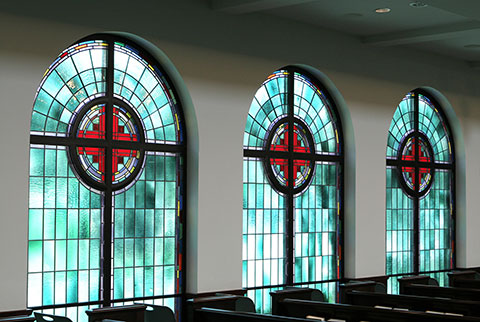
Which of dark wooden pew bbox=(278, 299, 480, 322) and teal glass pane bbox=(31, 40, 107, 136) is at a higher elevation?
teal glass pane bbox=(31, 40, 107, 136)

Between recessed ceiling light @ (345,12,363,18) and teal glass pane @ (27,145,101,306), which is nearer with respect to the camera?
teal glass pane @ (27,145,101,306)

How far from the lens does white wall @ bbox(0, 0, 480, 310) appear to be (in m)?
5.39

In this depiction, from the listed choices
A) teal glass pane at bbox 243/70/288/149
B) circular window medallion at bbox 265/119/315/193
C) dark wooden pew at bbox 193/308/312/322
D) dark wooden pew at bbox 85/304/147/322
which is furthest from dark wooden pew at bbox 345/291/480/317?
dark wooden pew at bbox 85/304/147/322

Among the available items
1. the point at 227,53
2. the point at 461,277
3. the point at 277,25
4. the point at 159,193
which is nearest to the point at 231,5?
the point at 227,53

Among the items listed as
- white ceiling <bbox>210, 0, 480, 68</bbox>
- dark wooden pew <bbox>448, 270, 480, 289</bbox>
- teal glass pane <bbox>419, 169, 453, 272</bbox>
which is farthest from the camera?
teal glass pane <bbox>419, 169, 453, 272</bbox>

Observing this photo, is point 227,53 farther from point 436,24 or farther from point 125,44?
point 436,24

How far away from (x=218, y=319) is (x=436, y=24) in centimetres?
398

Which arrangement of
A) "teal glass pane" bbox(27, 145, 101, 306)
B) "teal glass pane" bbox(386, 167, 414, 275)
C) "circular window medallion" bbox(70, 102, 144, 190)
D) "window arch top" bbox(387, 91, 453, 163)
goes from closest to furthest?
"teal glass pane" bbox(27, 145, 101, 306) → "circular window medallion" bbox(70, 102, 144, 190) → "teal glass pane" bbox(386, 167, 414, 275) → "window arch top" bbox(387, 91, 453, 163)

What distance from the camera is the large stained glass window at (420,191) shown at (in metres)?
8.92

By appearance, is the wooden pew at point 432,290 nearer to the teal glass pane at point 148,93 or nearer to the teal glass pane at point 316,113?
the teal glass pane at point 316,113

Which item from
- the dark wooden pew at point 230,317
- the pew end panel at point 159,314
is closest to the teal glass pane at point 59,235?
the pew end panel at point 159,314

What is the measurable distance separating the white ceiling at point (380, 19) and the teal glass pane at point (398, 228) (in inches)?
68.4

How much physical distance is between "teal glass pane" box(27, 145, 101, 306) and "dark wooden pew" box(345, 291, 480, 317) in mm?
2487

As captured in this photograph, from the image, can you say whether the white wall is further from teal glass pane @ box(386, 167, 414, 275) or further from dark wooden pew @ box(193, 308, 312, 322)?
dark wooden pew @ box(193, 308, 312, 322)
